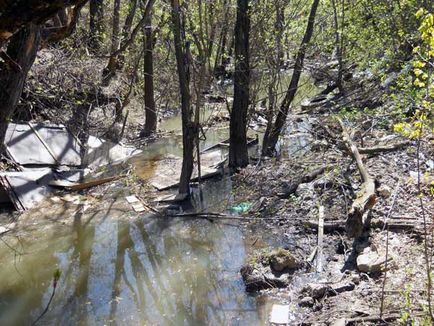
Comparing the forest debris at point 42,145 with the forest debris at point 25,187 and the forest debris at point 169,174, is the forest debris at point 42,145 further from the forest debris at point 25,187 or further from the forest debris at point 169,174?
the forest debris at point 169,174

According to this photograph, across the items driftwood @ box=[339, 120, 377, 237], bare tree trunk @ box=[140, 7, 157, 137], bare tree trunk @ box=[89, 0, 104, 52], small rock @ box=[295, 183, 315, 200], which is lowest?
driftwood @ box=[339, 120, 377, 237]

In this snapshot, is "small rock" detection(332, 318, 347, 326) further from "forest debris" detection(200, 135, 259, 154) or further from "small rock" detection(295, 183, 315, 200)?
"forest debris" detection(200, 135, 259, 154)

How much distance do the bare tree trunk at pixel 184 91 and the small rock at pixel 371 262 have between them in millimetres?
3980

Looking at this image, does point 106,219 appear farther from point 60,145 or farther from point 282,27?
point 282,27

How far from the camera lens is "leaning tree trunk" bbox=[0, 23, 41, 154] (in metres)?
3.50

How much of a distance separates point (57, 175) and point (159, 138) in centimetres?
436

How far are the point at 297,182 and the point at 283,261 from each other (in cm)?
247

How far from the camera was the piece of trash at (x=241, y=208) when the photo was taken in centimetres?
768

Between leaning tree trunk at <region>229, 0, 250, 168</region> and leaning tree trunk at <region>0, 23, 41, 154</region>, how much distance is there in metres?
5.96

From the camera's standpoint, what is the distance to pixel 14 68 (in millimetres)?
3510

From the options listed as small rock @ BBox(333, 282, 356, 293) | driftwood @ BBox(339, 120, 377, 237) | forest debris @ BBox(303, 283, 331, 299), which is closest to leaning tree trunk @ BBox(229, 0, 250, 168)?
driftwood @ BBox(339, 120, 377, 237)

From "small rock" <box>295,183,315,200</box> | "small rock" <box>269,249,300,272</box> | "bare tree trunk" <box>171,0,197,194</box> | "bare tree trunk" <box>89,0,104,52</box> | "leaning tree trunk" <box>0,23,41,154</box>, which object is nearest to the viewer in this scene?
"leaning tree trunk" <box>0,23,41,154</box>

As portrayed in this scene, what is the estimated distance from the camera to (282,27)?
1024 cm

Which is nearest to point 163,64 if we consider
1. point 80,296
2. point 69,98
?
point 69,98
